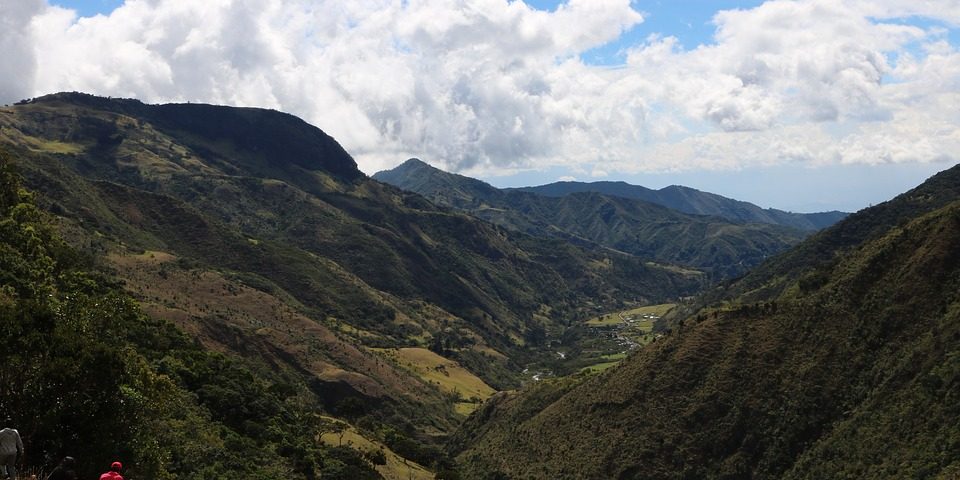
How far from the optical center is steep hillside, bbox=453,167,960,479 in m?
68.1

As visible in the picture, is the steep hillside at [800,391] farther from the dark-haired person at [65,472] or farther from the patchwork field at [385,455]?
the dark-haired person at [65,472]

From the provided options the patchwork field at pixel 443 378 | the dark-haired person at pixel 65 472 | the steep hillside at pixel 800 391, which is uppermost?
the dark-haired person at pixel 65 472

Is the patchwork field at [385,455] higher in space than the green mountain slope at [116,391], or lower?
lower

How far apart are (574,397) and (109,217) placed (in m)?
154

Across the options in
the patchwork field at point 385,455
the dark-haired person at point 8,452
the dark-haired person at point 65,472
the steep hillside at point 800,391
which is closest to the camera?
the dark-haired person at point 65,472

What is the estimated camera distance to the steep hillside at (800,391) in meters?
68.1

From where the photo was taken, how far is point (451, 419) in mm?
157750

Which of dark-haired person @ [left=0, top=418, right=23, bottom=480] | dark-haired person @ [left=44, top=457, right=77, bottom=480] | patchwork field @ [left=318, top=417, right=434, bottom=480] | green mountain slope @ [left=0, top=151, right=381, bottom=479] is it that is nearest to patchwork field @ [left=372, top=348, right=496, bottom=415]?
patchwork field @ [left=318, top=417, right=434, bottom=480]

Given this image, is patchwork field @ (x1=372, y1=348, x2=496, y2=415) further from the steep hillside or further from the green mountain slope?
the green mountain slope

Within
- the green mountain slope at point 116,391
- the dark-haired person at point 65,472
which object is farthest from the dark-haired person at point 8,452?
the green mountain slope at point 116,391

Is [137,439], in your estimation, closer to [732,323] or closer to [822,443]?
[822,443]

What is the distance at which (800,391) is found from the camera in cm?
8125

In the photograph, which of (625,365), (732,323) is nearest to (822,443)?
(732,323)

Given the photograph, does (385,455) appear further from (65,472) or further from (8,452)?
(65,472)
